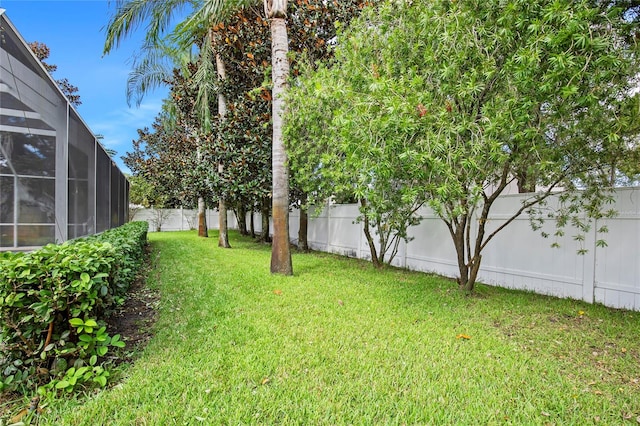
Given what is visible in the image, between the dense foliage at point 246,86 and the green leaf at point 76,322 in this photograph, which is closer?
the green leaf at point 76,322

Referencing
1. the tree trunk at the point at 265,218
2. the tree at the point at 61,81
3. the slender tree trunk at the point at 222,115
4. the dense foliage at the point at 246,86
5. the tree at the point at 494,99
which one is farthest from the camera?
the tree at the point at 61,81

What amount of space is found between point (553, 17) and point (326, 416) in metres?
3.54

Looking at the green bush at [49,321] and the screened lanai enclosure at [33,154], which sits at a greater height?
the screened lanai enclosure at [33,154]

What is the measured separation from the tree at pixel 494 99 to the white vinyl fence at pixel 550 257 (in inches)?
15.6

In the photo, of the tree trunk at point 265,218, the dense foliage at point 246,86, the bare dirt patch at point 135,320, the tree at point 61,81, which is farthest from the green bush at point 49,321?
the tree at point 61,81

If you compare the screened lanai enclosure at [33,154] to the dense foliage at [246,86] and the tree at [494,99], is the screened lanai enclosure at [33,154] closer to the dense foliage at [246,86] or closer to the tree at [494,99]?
the tree at [494,99]

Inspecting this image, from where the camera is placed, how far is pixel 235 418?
202 cm

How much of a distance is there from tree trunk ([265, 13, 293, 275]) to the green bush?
3887 millimetres

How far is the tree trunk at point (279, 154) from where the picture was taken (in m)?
6.09

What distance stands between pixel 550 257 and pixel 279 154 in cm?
461

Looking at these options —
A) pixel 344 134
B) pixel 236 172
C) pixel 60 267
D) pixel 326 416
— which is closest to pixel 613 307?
pixel 344 134

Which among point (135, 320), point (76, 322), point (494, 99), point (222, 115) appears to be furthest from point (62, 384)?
point (222, 115)

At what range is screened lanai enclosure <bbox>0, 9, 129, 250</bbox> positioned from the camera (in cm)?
305

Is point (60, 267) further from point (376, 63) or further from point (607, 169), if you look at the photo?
point (607, 169)
